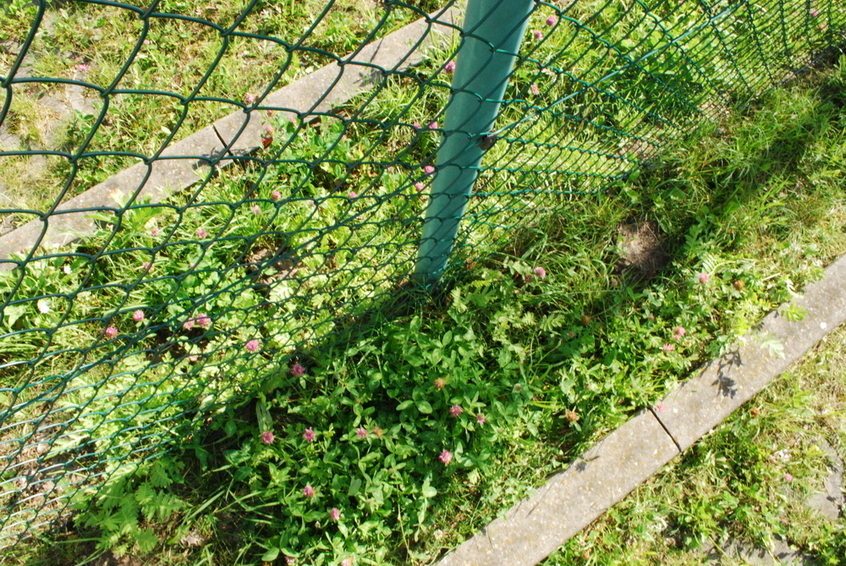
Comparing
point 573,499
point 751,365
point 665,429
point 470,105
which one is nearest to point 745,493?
point 665,429

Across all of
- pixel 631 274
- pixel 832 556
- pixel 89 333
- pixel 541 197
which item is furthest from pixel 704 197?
pixel 89 333

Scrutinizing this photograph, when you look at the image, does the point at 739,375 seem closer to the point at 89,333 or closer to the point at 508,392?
the point at 508,392

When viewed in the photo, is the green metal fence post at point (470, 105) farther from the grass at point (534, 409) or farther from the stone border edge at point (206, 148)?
the stone border edge at point (206, 148)

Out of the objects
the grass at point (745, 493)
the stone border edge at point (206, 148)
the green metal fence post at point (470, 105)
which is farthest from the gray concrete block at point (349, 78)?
the grass at point (745, 493)

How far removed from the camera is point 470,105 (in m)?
1.51

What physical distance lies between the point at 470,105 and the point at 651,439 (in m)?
1.64

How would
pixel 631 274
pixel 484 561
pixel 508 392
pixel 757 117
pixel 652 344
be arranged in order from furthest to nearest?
pixel 757 117 < pixel 631 274 < pixel 652 344 < pixel 508 392 < pixel 484 561

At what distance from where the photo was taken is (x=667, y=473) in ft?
8.04

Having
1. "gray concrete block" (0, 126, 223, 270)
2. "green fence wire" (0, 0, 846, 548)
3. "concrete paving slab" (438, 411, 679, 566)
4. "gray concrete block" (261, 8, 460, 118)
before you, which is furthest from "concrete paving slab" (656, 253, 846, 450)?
"gray concrete block" (0, 126, 223, 270)

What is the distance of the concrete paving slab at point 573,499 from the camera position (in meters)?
2.19

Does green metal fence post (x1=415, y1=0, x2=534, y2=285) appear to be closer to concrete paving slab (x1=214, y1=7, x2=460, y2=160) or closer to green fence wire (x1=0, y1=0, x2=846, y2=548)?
green fence wire (x1=0, y1=0, x2=846, y2=548)

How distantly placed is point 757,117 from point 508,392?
78.9 inches

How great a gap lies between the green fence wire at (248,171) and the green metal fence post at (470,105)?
0.32 ft

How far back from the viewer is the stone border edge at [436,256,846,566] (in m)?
2.21
